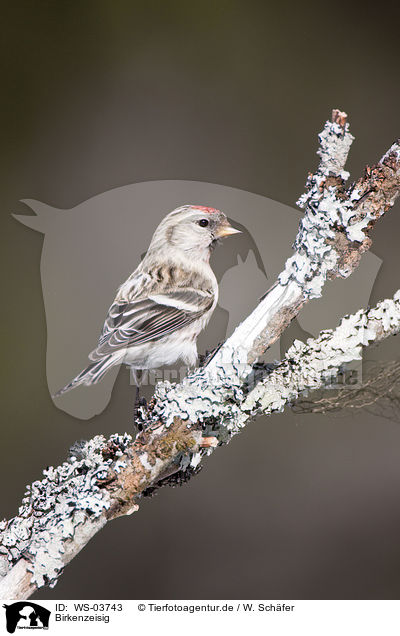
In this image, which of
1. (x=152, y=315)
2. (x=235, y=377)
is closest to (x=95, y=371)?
(x=152, y=315)

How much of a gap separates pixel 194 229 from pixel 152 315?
0.20 m

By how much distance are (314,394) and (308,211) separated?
9.6 inches

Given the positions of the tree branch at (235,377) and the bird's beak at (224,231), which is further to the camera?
the bird's beak at (224,231)

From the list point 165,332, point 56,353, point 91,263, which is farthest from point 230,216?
point 165,332

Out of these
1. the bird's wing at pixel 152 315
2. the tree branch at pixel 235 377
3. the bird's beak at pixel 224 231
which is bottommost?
the tree branch at pixel 235 377

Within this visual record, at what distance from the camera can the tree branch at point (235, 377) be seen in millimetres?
750

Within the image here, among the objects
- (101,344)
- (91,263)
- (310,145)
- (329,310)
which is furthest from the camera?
(310,145)

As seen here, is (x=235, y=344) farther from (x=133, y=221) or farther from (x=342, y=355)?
(x=133, y=221)

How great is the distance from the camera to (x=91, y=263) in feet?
5.33

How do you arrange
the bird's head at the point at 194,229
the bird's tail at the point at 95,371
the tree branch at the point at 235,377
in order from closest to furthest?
the tree branch at the point at 235,377
the bird's tail at the point at 95,371
the bird's head at the point at 194,229
